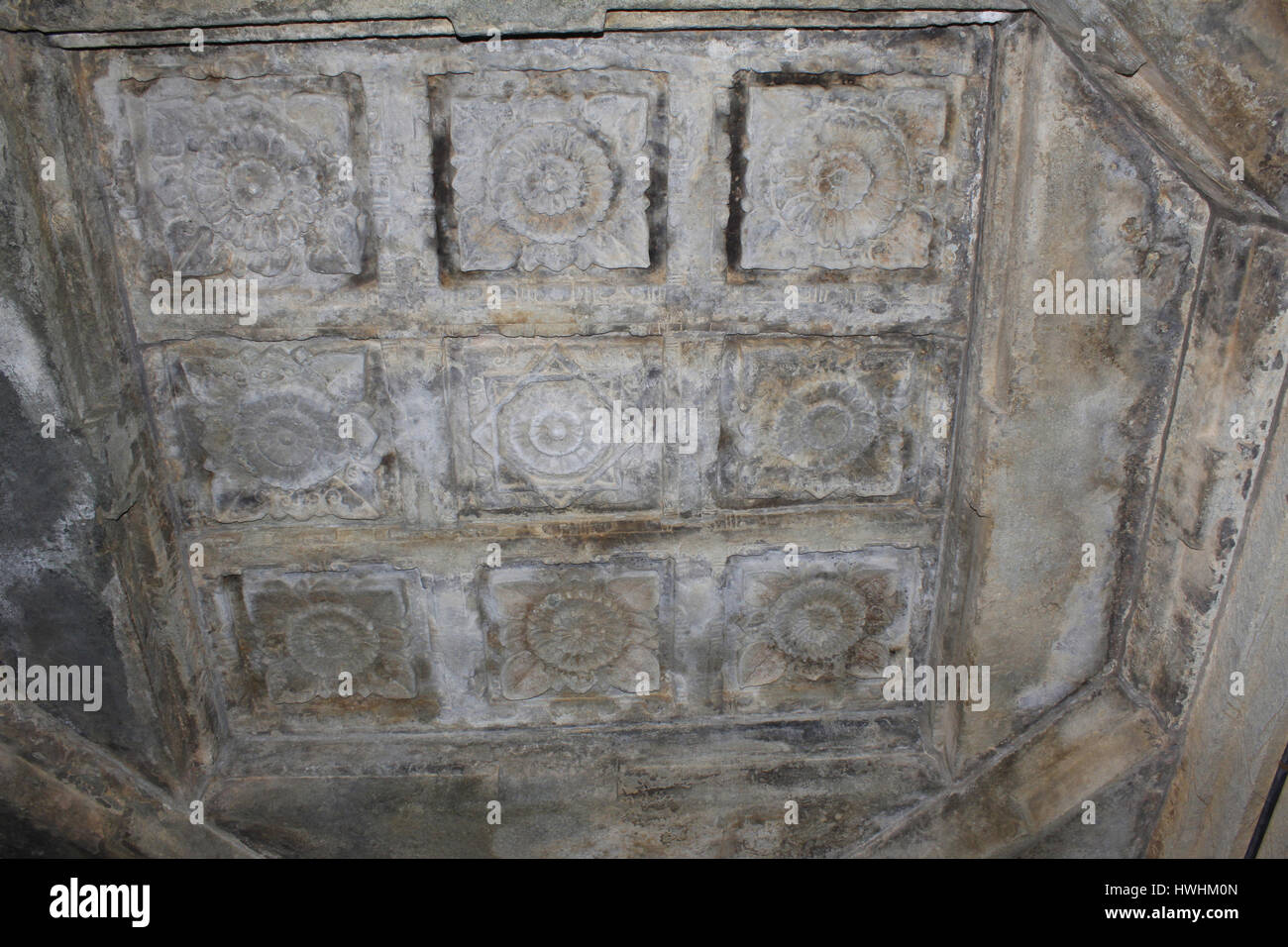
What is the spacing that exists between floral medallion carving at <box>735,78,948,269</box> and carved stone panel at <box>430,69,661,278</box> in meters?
0.36

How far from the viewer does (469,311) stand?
9.57 feet

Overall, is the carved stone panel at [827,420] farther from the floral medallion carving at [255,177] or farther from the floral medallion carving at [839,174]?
the floral medallion carving at [255,177]

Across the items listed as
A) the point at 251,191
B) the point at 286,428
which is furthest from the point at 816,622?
the point at 251,191

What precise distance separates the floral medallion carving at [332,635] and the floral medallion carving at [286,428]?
29 centimetres

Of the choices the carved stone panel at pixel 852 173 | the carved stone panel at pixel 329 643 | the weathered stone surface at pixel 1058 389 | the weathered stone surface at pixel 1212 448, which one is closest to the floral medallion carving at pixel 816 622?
the weathered stone surface at pixel 1058 389

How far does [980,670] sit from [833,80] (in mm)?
2162

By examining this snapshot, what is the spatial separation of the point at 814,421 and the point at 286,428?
74.4 inches

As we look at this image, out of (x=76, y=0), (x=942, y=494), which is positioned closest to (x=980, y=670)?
(x=942, y=494)

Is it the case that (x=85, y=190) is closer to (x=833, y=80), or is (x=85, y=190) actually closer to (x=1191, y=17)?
(x=833, y=80)

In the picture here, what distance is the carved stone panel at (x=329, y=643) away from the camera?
3293mm

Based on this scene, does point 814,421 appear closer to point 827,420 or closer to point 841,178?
point 827,420

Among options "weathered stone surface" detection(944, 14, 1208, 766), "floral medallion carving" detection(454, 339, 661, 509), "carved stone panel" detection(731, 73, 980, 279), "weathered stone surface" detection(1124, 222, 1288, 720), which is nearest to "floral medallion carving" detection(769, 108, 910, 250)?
"carved stone panel" detection(731, 73, 980, 279)

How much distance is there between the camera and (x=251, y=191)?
2793 mm

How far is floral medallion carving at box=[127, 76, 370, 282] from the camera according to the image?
272 cm
